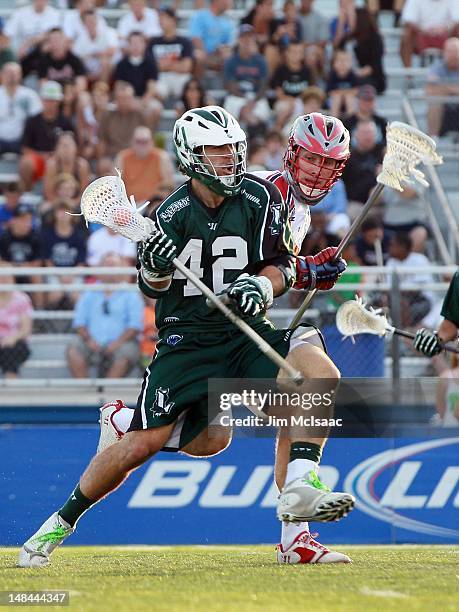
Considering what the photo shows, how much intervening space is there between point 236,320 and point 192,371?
1.05ft

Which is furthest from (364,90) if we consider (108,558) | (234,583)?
(234,583)

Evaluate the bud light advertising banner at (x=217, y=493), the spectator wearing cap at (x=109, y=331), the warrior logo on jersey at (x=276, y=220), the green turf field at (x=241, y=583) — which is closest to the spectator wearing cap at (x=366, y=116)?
the spectator wearing cap at (x=109, y=331)

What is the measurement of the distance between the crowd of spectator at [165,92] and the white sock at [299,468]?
5163 mm

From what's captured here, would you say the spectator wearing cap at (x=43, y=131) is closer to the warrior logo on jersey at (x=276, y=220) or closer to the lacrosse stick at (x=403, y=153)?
the lacrosse stick at (x=403, y=153)

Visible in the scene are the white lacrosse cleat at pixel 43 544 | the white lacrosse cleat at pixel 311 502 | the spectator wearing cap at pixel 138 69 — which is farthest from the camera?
the spectator wearing cap at pixel 138 69

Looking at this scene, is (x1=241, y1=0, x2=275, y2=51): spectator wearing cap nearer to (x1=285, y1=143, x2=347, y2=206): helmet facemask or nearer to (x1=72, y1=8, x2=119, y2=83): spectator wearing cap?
(x1=72, y1=8, x2=119, y2=83): spectator wearing cap

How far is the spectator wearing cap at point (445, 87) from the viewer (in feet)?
41.7

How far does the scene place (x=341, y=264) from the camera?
23.6 ft

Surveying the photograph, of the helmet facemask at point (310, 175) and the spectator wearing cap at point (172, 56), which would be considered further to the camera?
the spectator wearing cap at point (172, 56)

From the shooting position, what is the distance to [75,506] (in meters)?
6.34

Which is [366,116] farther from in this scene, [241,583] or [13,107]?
[241,583]

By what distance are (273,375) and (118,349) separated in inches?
140

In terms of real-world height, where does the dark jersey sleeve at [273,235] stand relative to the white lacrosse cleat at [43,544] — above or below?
above

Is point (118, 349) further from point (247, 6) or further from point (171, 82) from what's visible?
point (247, 6)
